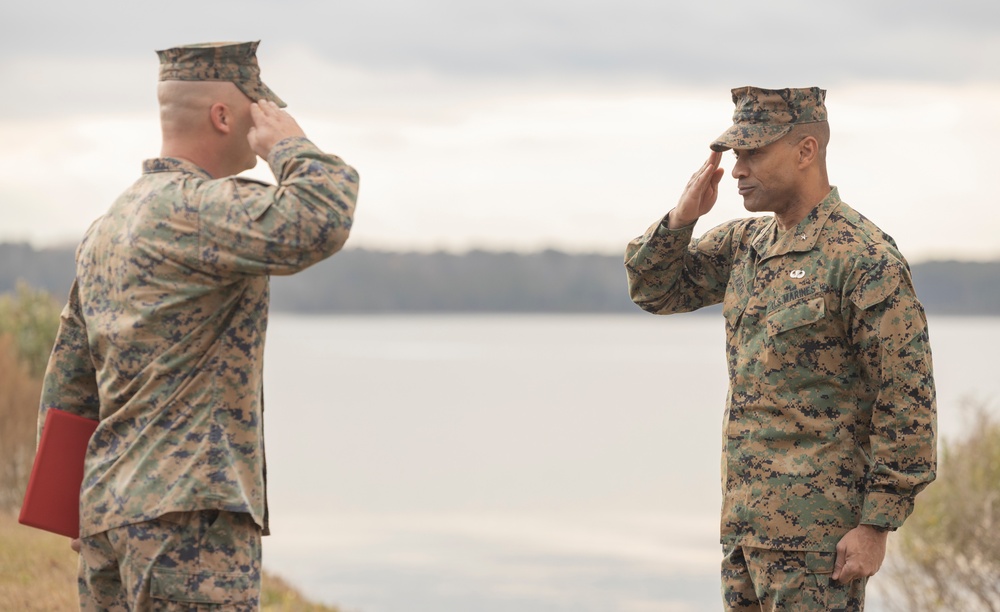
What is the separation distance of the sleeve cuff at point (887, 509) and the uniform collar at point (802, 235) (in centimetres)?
81

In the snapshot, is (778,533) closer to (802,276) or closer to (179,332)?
(802,276)

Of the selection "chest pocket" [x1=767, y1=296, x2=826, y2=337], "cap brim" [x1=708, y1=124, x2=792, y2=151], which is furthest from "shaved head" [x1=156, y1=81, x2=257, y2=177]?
"chest pocket" [x1=767, y1=296, x2=826, y2=337]

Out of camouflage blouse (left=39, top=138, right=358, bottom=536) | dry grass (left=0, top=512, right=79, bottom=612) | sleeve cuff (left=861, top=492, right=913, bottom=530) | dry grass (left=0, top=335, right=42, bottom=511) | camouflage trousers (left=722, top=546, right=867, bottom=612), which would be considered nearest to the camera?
camouflage blouse (left=39, top=138, right=358, bottom=536)

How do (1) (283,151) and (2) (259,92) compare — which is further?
(2) (259,92)

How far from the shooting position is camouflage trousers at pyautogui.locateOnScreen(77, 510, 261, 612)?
11.1 feet

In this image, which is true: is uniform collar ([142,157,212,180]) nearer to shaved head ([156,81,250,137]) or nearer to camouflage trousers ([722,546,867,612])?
shaved head ([156,81,250,137])

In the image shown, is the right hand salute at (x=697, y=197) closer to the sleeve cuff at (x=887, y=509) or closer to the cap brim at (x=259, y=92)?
the sleeve cuff at (x=887, y=509)

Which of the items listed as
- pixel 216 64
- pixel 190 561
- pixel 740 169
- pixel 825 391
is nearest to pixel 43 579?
pixel 190 561

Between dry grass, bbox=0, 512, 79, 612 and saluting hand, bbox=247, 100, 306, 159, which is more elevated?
saluting hand, bbox=247, 100, 306, 159

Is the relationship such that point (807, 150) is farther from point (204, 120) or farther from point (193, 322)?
point (193, 322)

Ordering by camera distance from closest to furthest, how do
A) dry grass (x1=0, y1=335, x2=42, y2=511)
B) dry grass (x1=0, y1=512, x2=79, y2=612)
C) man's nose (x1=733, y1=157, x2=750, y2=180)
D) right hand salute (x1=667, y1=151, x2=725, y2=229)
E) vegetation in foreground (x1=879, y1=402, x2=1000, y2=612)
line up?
man's nose (x1=733, y1=157, x2=750, y2=180)
right hand salute (x1=667, y1=151, x2=725, y2=229)
dry grass (x1=0, y1=512, x2=79, y2=612)
vegetation in foreground (x1=879, y1=402, x2=1000, y2=612)
dry grass (x1=0, y1=335, x2=42, y2=511)

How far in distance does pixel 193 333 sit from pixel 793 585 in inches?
77.2

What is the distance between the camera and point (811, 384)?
13.4 feet

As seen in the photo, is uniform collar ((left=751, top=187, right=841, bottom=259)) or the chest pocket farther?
uniform collar ((left=751, top=187, right=841, bottom=259))
